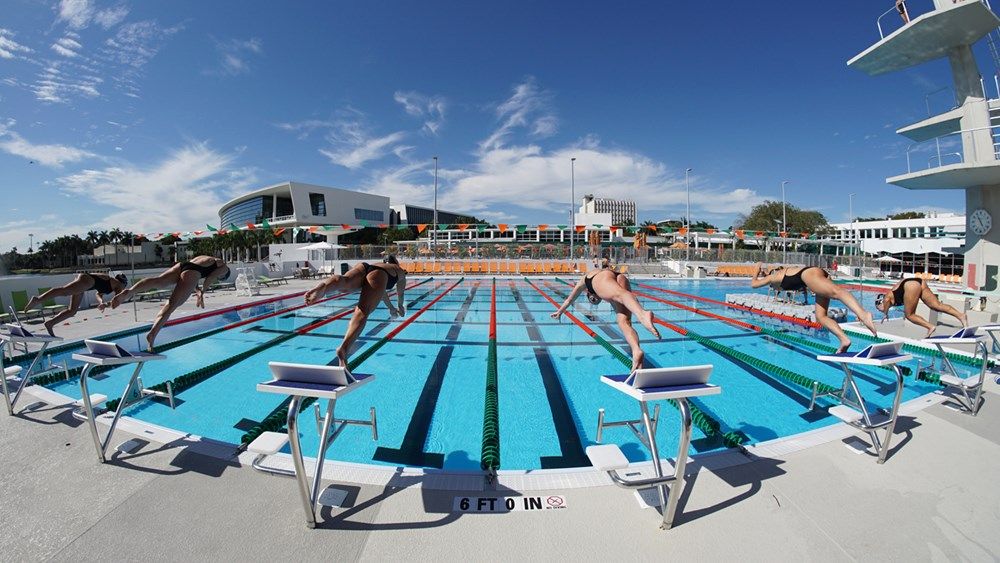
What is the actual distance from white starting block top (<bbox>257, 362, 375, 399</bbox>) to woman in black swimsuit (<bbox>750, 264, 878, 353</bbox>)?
3164 mm

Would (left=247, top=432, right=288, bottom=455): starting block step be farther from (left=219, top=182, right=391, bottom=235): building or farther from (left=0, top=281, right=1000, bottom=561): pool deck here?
(left=219, top=182, right=391, bottom=235): building

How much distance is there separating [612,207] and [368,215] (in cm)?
8137

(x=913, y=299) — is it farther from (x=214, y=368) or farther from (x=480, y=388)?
(x=214, y=368)

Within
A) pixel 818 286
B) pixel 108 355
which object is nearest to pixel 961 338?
pixel 818 286

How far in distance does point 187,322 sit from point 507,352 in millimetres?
7130

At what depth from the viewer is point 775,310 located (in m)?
9.34

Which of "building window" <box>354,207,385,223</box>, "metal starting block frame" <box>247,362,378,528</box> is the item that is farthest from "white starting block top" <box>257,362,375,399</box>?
"building window" <box>354,207,385,223</box>

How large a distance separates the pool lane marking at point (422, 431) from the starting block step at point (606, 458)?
1455mm

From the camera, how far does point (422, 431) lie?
3789 millimetres

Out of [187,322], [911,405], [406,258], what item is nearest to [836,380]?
[911,405]

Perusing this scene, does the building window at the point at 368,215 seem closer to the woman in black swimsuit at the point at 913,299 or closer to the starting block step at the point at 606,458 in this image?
the woman in black swimsuit at the point at 913,299

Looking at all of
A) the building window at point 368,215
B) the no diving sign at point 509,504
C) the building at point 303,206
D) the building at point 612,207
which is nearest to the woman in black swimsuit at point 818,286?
the no diving sign at point 509,504

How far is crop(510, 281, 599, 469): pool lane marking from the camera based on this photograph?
3260mm

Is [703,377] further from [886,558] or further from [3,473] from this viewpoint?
[3,473]
